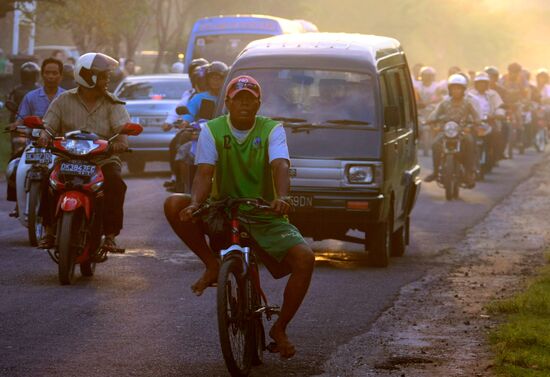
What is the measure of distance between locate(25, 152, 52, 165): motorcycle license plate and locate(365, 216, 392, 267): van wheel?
2799 millimetres

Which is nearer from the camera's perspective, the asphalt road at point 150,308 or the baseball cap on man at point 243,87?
the baseball cap on man at point 243,87

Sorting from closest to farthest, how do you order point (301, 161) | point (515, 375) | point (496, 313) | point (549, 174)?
point (515, 375), point (496, 313), point (301, 161), point (549, 174)

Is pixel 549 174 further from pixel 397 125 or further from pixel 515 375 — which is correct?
pixel 515 375

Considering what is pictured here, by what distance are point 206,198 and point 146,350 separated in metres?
1.08

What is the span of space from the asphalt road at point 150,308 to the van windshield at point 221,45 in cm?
1811

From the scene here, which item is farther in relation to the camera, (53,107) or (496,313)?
(53,107)

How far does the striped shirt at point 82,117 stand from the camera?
1211cm

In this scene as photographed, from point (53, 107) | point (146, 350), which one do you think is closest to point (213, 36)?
point (53, 107)

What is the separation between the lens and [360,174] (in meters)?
13.6

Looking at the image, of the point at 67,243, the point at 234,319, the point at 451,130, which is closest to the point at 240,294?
the point at 234,319

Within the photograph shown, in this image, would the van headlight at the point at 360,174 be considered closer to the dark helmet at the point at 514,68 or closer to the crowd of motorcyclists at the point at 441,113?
the crowd of motorcyclists at the point at 441,113

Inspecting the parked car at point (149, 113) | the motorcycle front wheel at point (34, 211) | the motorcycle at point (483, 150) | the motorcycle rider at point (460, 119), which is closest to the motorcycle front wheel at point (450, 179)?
the motorcycle rider at point (460, 119)

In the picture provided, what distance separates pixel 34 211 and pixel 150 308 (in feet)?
11.5

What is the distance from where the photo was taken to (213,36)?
35531 millimetres
